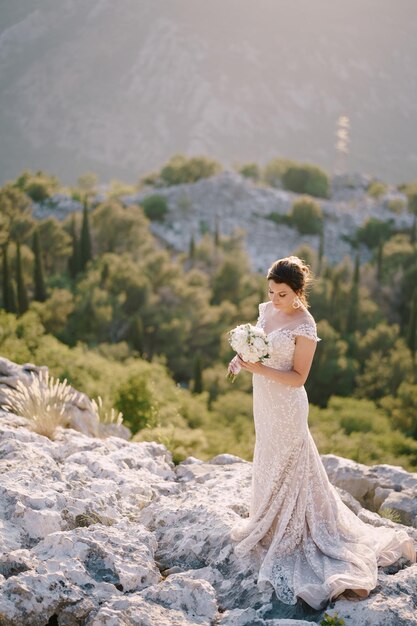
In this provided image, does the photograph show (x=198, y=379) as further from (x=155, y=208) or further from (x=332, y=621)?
(x=155, y=208)

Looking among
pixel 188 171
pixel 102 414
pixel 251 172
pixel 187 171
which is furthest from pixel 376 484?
pixel 251 172

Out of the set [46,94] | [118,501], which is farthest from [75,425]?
[46,94]

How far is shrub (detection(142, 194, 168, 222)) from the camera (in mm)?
76375

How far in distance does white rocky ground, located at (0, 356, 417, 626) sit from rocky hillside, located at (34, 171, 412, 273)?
60.2 meters

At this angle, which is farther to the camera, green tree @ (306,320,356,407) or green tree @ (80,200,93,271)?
green tree @ (80,200,93,271)

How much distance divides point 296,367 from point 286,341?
0.77 feet

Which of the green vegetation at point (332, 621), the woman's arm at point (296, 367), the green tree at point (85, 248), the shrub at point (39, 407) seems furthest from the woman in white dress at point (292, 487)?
the green tree at point (85, 248)

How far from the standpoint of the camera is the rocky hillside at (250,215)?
240 ft

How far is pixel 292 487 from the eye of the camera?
568 cm

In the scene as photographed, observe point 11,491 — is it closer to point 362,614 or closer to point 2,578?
point 2,578

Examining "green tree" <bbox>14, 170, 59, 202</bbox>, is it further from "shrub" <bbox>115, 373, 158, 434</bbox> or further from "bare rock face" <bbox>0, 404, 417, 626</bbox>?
"bare rock face" <bbox>0, 404, 417, 626</bbox>

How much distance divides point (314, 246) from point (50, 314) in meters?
52.7

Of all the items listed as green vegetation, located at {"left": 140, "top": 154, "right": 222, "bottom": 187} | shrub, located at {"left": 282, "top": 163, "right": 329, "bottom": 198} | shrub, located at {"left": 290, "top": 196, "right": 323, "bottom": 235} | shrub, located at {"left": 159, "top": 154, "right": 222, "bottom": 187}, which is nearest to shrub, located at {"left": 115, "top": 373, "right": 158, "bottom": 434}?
shrub, located at {"left": 290, "top": 196, "right": 323, "bottom": 235}

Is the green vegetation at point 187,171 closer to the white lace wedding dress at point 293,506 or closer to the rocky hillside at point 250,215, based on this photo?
the rocky hillside at point 250,215
